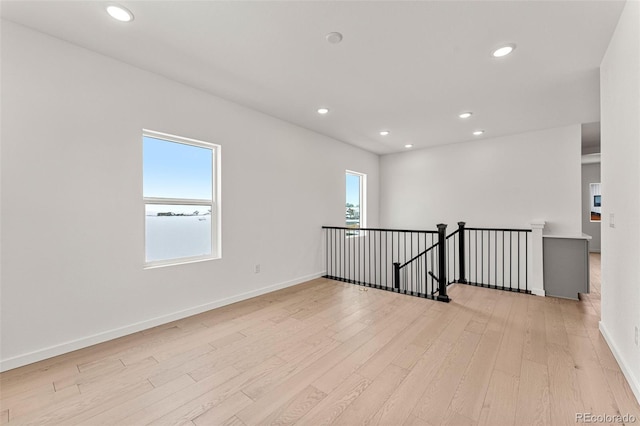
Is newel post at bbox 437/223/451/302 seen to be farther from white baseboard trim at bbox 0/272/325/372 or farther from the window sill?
the window sill

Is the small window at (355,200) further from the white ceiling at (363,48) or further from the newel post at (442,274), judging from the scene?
the white ceiling at (363,48)

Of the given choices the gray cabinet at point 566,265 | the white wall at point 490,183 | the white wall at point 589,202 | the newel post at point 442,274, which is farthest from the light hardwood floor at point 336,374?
the white wall at point 589,202

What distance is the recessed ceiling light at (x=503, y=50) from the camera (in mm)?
2410

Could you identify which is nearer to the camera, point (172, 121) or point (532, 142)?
point (172, 121)

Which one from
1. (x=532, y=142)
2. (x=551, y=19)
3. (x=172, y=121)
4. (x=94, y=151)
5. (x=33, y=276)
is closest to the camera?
(x=551, y=19)

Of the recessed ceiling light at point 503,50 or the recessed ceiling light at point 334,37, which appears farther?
the recessed ceiling light at point 503,50

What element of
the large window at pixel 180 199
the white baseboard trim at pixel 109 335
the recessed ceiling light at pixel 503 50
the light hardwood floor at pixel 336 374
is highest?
the recessed ceiling light at pixel 503 50

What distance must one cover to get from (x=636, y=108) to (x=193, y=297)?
4158 mm

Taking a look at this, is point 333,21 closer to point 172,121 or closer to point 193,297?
point 172,121

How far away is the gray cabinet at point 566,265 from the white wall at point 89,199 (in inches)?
168

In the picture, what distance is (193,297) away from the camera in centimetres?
326

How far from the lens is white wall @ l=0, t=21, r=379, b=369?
2.19 meters

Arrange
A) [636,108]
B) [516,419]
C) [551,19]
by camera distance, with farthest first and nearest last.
→ 1. [551,19]
2. [636,108]
3. [516,419]

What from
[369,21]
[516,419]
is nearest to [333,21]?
[369,21]
